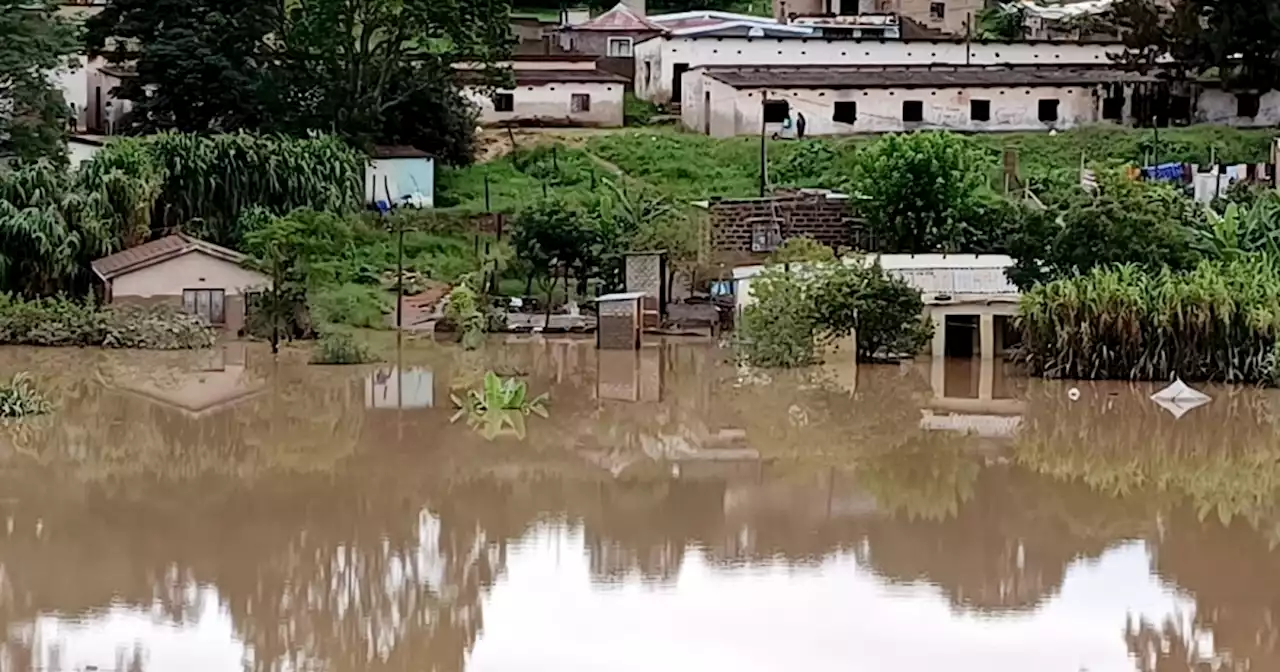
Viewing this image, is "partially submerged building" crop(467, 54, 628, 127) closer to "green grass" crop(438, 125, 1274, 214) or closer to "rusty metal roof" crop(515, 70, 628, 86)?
"rusty metal roof" crop(515, 70, 628, 86)

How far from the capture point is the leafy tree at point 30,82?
2505 centimetres

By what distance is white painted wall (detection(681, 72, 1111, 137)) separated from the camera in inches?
1223

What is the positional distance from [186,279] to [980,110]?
46.5 ft

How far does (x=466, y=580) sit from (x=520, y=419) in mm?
5928

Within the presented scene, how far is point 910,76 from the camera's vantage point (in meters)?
31.9

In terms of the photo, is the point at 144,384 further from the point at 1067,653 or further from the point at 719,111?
the point at 719,111

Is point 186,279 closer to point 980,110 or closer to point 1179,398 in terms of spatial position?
point 1179,398

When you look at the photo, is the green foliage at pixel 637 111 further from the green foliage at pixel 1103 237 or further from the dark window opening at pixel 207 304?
the green foliage at pixel 1103 237

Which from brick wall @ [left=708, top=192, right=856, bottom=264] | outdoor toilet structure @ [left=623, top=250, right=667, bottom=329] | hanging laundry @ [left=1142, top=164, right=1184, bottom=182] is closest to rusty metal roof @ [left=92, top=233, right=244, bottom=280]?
outdoor toilet structure @ [left=623, top=250, right=667, bottom=329]

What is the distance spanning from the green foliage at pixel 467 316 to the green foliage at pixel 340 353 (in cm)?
148

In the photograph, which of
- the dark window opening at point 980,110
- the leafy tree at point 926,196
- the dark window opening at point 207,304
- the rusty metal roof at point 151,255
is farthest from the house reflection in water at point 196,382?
the dark window opening at point 980,110

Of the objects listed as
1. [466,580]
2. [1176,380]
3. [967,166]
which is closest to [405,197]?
[967,166]

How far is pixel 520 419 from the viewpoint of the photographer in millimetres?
18203

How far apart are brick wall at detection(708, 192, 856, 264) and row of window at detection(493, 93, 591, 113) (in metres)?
6.93
